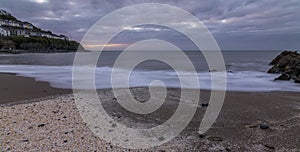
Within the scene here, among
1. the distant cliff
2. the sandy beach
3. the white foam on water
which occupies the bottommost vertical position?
the sandy beach

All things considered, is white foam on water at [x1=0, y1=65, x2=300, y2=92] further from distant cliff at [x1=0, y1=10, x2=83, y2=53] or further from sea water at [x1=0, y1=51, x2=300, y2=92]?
distant cliff at [x1=0, y1=10, x2=83, y2=53]

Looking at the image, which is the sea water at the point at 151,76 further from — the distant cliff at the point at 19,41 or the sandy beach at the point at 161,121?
the distant cliff at the point at 19,41

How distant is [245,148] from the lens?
127 inches

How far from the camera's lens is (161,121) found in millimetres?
4398

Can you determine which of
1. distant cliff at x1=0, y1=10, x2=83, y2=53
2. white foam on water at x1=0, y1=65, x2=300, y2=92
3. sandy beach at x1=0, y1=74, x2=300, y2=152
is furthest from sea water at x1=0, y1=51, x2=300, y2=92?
distant cliff at x1=0, y1=10, x2=83, y2=53

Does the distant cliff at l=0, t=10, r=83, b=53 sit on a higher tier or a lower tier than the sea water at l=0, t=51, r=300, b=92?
higher

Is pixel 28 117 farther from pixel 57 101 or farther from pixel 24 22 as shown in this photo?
pixel 24 22

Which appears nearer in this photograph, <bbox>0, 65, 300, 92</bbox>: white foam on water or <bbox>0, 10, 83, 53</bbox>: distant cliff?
<bbox>0, 65, 300, 92</bbox>: white foam on water

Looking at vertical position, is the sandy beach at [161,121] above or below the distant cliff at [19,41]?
below

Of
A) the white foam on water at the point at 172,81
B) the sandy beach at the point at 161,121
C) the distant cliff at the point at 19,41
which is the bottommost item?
the sandy beach at the point at 161,121

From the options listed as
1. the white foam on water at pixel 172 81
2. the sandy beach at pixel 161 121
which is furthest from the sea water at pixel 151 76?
the sandy beach at pixel 161 121

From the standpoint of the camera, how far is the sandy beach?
3.19m

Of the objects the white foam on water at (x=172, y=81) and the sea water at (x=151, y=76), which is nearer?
the white foam on water at (x=172, y=81)

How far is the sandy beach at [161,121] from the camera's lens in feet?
10.5
